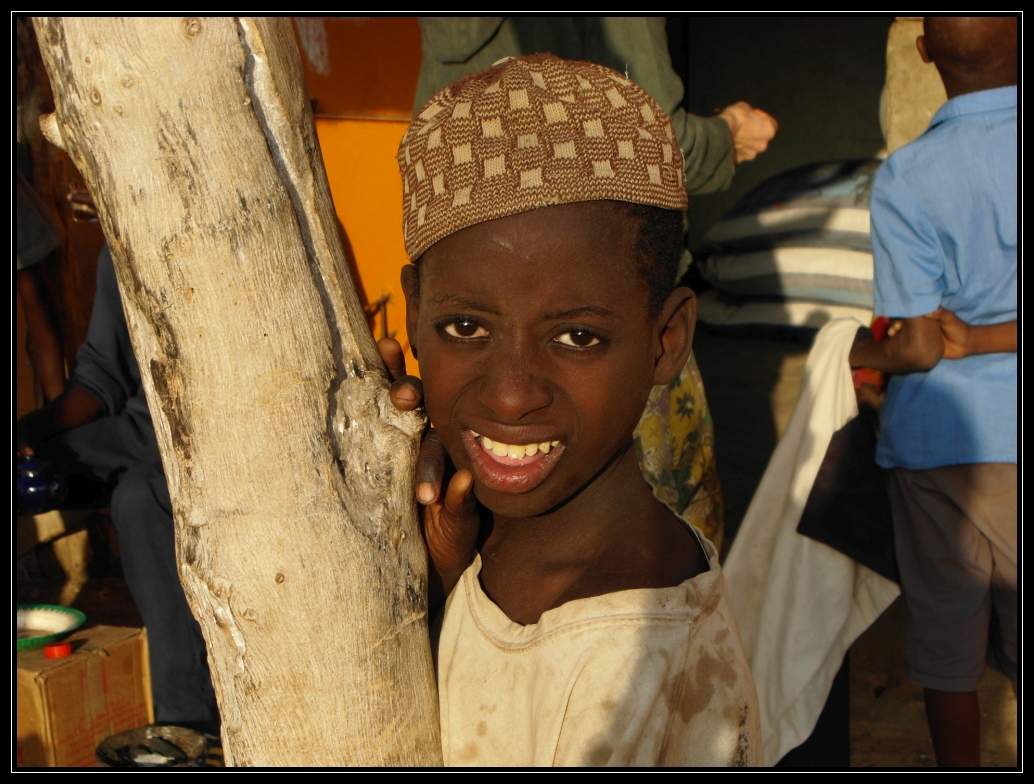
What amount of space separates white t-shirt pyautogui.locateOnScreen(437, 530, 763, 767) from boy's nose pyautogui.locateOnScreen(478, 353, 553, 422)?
0.27 m

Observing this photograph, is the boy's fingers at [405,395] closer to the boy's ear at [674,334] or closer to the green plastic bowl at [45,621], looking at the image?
the boy's ear at [674,334]

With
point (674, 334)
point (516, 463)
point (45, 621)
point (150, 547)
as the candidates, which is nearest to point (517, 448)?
point (516, 463)

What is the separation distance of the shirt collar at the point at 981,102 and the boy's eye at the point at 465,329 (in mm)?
2106

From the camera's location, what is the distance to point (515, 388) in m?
1.18

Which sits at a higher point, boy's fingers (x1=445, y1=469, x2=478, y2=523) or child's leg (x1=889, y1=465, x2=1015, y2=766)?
boy's fingers (x1=445, y1=469, x2=478, y2=523)

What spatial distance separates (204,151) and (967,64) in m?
2.53

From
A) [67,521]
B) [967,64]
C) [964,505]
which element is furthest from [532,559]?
[67,521]

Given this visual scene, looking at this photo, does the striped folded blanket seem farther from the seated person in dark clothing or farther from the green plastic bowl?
the green plastic bowl

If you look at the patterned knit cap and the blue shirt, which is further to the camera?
the blue shirt

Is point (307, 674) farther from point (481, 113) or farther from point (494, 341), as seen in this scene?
point (481, 113)

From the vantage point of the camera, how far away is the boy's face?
3.82ft

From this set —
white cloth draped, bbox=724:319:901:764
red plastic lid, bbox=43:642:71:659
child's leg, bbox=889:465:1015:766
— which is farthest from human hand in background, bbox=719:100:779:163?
red plastic lid, bbox=43:642:71:659

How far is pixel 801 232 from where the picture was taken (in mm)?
5082

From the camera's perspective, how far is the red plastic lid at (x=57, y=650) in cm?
324
